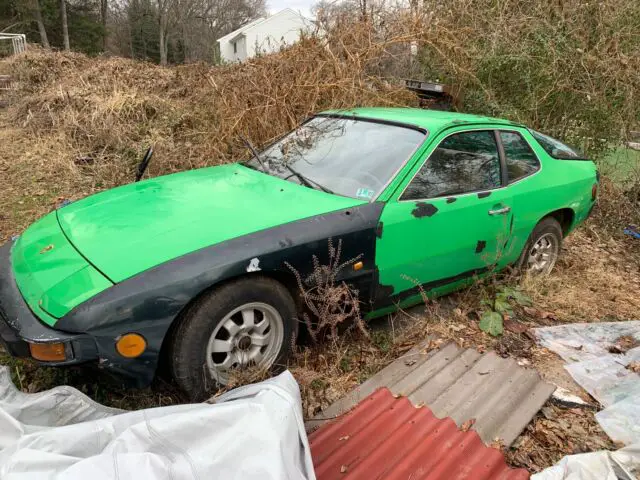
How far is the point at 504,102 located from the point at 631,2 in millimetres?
1933

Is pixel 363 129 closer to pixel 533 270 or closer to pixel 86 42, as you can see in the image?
pixel 533 270

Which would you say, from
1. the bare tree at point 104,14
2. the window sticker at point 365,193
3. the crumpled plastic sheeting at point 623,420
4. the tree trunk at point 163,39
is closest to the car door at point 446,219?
the window sticker at point 365,193

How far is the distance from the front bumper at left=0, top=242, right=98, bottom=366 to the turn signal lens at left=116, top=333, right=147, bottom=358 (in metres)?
0.10

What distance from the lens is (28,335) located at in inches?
78.6

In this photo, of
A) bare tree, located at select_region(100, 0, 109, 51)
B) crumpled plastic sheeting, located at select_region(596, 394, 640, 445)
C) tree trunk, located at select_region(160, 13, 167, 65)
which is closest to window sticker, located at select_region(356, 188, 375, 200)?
crumpled plastic sheeting, located at select_region(596, 394, 640, 445)

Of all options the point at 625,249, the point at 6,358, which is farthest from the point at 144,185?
the point at 625,249

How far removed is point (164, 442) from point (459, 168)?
2519 millimetres

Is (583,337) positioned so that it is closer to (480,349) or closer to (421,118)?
(480,349)

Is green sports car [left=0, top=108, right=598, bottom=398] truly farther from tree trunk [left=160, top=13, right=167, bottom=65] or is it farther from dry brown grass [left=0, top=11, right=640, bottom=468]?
tree trunk [left=160, top=13, right=167, bottom=65]

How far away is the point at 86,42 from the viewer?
96.2 ft

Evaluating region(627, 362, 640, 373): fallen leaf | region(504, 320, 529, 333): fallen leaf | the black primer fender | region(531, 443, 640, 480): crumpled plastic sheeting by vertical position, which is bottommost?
region(627, 362, 640, 373): fallen leaf

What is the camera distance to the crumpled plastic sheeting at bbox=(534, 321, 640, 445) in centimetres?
240

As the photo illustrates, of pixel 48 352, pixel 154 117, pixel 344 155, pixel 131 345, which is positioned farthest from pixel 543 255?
pixel 154 117

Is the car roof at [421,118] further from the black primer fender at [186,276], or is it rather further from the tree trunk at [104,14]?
the tree trunk at [104,14]
